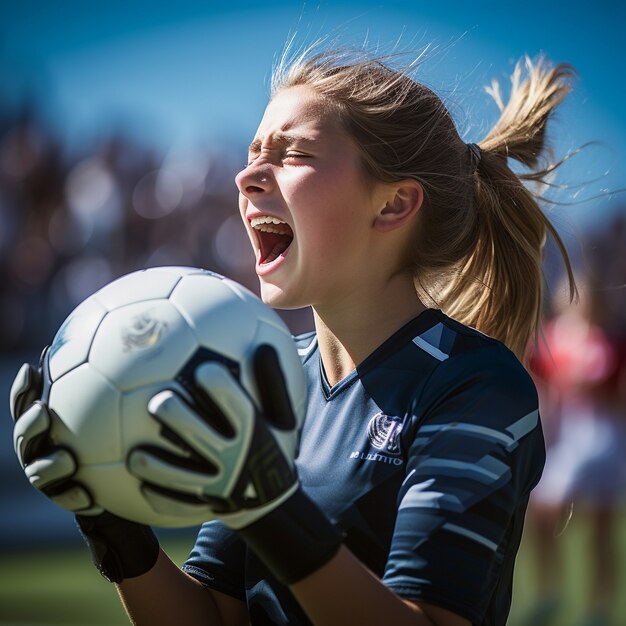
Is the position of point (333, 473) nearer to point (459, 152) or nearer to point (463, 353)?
point (463, 353)

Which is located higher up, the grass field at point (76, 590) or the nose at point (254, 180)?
the nose at point (254, 180)

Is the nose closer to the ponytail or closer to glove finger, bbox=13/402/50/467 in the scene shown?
the ponytail

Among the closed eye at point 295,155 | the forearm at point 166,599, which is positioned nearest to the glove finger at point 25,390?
the forearm at point 166,599

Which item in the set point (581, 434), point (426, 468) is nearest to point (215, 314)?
point (426, 468)

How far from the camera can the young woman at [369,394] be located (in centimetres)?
175

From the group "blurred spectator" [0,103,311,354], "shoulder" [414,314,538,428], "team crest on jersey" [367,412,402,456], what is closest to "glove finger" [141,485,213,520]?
"team crest on jersey" [367,412,402,456]

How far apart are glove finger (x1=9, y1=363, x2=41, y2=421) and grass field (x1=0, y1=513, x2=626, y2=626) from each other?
150 inches

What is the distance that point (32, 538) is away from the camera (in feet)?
25.3

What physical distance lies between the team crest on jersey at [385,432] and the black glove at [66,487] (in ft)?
1.88

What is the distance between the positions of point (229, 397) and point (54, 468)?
375 mm

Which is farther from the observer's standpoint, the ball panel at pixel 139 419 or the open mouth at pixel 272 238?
the open mouth at pixel 272 238

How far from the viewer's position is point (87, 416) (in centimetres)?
179

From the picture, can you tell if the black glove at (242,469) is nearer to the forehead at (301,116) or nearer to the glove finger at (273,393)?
the glove finger at (273,393)

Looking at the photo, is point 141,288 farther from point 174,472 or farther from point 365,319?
point 365,319
